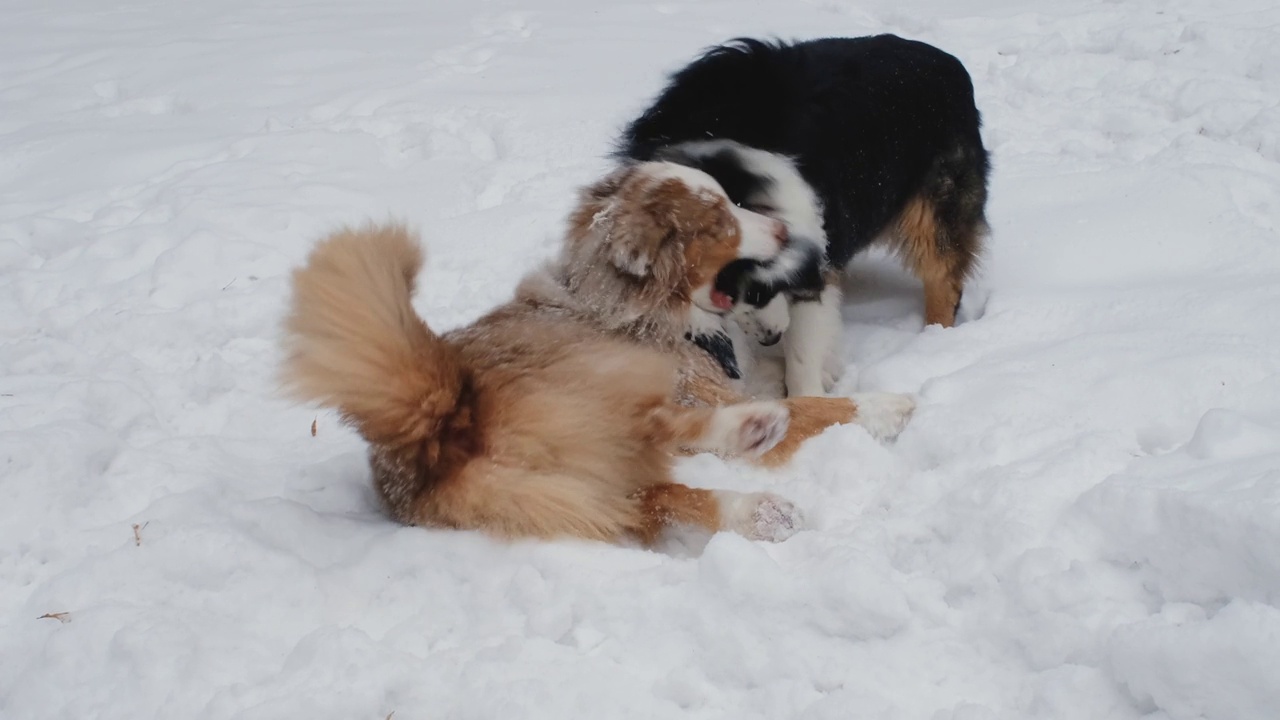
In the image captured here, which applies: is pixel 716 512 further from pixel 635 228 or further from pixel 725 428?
pixel 635 228

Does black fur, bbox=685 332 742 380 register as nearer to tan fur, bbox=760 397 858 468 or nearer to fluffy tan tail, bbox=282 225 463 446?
tan fur, bbox=760 397 858 468

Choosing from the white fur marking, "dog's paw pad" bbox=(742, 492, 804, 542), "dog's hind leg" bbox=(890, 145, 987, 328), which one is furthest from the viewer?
"dog's hind leg" bbox=(890, 145, 987, 328)

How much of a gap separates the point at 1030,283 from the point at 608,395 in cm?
189

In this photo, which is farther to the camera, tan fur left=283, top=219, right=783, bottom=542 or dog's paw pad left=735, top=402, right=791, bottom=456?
dog's paw pad left=735, top=402, right=791, bottom=456

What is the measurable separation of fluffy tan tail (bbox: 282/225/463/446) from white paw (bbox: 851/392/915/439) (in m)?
1.26

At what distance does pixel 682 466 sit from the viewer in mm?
2740

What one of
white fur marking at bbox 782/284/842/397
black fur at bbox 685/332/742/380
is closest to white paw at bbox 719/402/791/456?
black fur at bbox 685/332/742/380

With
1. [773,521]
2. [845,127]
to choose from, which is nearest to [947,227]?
[845,127]

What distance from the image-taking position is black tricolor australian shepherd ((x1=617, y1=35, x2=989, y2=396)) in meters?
3.01

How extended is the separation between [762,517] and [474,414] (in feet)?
2.65

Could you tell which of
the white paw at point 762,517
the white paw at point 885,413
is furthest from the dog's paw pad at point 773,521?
the white paw at point 885,413

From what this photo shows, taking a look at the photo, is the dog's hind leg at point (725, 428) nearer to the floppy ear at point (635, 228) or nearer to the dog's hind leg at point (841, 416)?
the dog's hind leg at point (841, 416)

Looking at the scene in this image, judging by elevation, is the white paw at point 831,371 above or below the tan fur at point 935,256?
below

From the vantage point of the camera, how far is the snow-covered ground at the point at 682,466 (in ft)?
5.75
